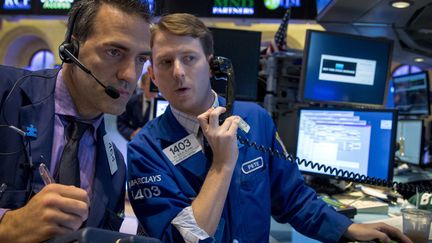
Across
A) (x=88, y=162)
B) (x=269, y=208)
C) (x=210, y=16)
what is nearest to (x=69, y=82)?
(x=88, y=162)

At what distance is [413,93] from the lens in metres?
3.62

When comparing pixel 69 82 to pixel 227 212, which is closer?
pixel 69 82

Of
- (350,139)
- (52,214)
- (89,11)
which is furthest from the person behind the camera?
(350,139)

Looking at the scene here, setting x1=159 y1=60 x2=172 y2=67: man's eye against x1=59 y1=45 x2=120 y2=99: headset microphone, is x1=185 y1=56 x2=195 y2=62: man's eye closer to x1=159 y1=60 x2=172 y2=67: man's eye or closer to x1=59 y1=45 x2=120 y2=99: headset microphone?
x1=159 y1=60 x2=172 y2=67: man's eye

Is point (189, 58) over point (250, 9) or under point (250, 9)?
under

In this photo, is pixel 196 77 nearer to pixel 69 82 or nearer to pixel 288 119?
pixel 69 82

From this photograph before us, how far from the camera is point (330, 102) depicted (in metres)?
2.19

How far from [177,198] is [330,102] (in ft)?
4.56

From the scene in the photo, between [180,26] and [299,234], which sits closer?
[180,26]

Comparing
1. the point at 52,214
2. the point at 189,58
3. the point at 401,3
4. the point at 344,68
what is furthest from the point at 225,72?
the point at 401,3

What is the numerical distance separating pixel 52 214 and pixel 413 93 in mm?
3695

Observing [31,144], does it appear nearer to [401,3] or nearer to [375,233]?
[375,233]

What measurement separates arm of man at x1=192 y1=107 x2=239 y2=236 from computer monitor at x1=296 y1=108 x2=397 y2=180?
90cm

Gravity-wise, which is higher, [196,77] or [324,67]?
[324,67]
